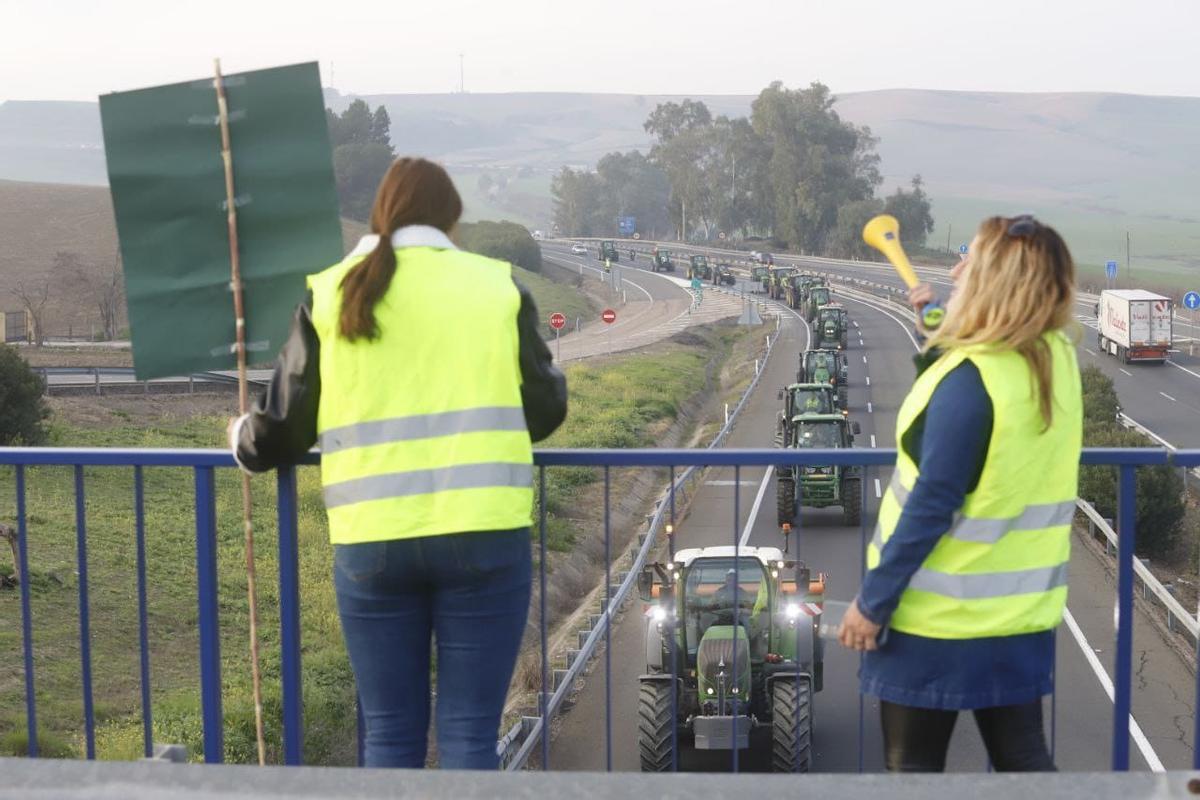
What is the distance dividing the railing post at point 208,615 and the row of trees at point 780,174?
11984 cm

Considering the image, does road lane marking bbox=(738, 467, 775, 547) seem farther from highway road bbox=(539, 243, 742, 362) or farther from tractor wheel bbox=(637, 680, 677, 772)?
highway road bbox=(539, 243, 742, 362)

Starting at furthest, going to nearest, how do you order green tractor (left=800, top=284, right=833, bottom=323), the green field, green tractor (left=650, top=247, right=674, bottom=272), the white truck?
green tractor (left=650, top=247, right=674, bottom=272)
green tractor (left=800, top=284, right=833, bottom=323)
the white truck
the green field

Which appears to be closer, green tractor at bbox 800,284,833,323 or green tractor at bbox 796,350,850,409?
green tractor at bbox 796,350,850,409

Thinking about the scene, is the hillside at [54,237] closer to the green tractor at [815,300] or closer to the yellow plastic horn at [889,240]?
the green tractor at [815,300]

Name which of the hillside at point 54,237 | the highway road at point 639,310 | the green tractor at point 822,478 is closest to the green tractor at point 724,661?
the green tractor at point 822,478

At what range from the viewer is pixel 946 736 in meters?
4.04

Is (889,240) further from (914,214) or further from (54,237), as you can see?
(914,214)

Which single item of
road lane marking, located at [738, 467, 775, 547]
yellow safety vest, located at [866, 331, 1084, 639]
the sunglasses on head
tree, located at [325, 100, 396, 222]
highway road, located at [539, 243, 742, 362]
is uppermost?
tree, located at [325, 100, 396, 222]


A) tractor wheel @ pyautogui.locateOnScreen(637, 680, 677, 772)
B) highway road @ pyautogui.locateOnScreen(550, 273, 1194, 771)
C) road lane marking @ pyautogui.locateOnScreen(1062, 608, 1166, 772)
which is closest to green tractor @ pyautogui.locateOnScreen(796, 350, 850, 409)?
highway road @ pyautogui.locateOnScreen(550, 273, 1194, 771)

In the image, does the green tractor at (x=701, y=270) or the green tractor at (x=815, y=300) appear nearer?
the green tractor at (x=815, y=300)

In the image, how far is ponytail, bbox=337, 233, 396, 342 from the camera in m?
3.97

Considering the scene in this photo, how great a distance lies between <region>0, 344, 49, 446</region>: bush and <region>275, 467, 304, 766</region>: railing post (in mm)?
29785

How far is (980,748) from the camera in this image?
17438mm

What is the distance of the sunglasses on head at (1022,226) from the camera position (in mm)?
3832
